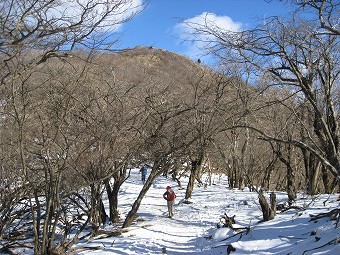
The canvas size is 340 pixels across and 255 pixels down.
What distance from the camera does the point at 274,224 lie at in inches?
343

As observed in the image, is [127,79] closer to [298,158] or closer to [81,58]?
[81,58]

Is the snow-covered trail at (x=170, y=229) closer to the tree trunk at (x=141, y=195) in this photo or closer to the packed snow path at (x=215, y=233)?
the packed snow path at (x=215, y=233)

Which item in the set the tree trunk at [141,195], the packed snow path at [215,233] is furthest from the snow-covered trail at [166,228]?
the tree trunk at [141,195]

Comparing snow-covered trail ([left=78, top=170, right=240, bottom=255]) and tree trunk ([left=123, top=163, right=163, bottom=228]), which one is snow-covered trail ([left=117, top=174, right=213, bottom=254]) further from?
tree trunk ([left=123, top=163, right=163, bottom=228])

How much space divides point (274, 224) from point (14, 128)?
21.0 feet

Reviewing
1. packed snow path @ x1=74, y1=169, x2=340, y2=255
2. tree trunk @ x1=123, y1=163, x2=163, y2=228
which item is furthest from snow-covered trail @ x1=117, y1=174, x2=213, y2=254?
tree trunk @ x1=123, y1=163, x2=163, y2=228

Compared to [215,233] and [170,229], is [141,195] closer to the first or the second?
[170,229]

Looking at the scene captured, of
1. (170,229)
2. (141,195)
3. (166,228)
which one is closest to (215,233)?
(170,229)

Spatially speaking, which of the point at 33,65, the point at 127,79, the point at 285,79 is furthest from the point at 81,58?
the point at 127,79

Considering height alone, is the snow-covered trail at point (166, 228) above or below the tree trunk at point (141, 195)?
below

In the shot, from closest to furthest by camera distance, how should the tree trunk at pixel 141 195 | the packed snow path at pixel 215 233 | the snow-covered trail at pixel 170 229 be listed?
the packed snow path at pixel 215 233 → the snow-covered trail at pixel 170 229 → the tree trunk at pixel 141 195

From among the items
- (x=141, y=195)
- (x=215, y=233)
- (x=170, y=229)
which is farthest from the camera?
(x=141, y=195)

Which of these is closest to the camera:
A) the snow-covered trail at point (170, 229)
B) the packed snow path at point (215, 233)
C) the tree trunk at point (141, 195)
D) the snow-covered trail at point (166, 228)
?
the packed snow path at point (215, 233)

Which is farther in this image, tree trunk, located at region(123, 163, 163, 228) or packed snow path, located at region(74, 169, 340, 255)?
tree trunk, located at region(123, 163, 163, 228)
